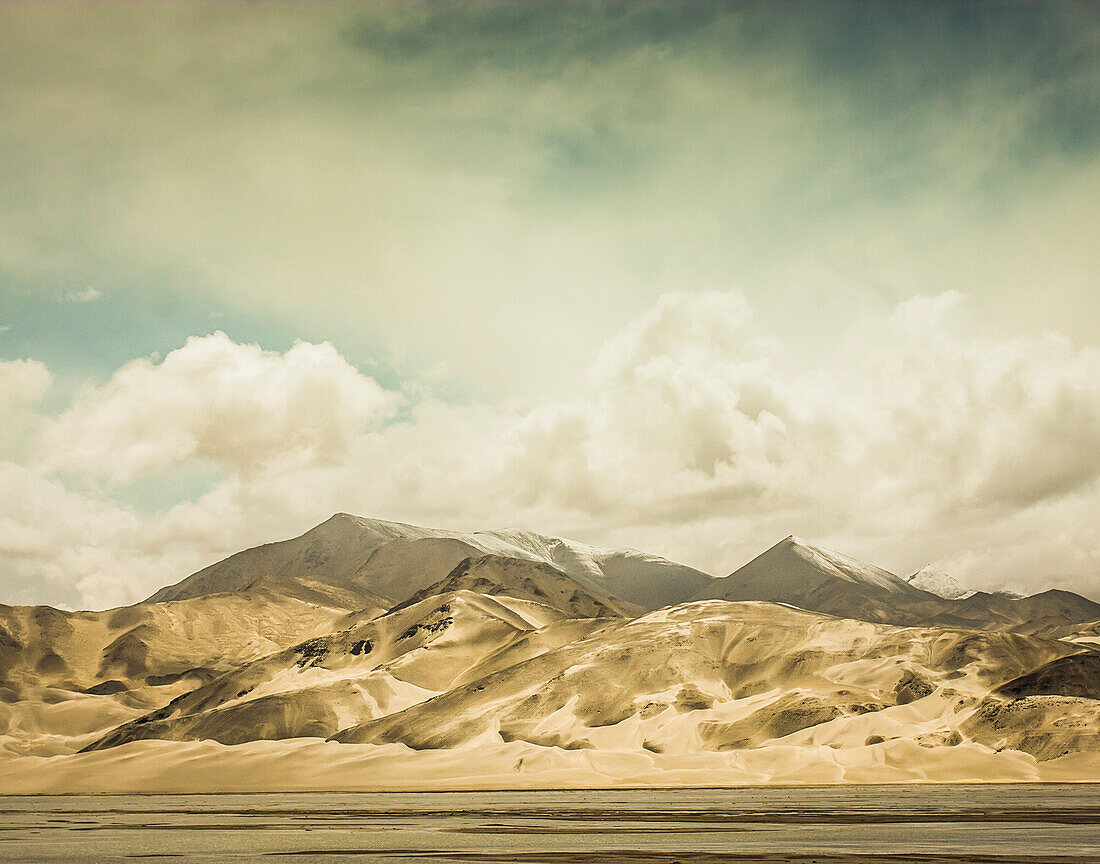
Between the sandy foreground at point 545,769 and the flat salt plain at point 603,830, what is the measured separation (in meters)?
30.3

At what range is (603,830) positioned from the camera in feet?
222

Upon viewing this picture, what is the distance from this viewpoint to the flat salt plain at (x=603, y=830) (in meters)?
51.0

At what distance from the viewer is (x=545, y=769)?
6471 inches

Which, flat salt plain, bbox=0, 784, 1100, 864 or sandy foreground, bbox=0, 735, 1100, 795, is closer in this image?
flat salt plain, bbox=0, 784, 1100, 864

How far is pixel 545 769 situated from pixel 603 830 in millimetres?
100528

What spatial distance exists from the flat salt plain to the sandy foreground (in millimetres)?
30332

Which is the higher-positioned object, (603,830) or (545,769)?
(603,830)

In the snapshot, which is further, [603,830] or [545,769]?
[545,769]

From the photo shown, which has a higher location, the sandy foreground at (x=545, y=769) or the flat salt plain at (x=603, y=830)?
the flat salt plain at (x=603, y=830)

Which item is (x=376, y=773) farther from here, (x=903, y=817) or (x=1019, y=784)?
(x=903, y=817)

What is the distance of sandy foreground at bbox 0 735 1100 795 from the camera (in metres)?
144

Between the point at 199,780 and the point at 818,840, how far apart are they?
6163 inches

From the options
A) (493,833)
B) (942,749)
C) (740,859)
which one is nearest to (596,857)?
(740,859)

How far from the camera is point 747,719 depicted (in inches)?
7215
